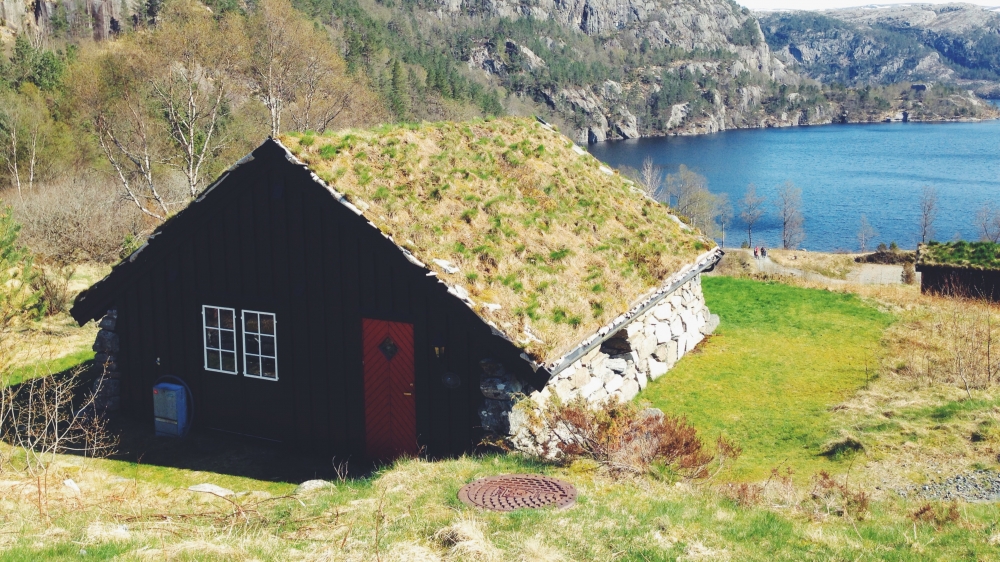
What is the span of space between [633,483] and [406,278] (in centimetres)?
489

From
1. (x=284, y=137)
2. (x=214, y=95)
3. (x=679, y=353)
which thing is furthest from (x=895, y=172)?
(x=284, y=137)

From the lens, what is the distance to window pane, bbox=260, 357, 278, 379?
14.0m

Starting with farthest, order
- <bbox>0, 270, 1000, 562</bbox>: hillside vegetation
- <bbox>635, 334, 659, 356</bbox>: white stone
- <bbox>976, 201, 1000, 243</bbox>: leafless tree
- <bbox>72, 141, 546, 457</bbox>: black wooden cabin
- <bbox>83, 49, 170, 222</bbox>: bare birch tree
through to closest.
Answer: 1. <bbox>976, 201, 1000, 243</bbox>: leafless tree
2. <bbox>83, 49, 170, 222</bbox>: bare birch tree
3. <bbox>635, 334, 659, 356</bbox>: white stone
4. <bbox>72, 141, 546, 457</bbox>: black wooden cabin
5. <bbox>0, 270, 1000, 562</bbox>: hillside vegetation

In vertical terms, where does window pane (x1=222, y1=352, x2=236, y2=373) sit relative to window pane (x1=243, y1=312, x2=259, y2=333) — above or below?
below

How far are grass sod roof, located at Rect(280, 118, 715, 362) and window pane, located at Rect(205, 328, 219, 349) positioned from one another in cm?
375

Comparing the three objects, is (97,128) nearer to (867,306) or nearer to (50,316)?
(50,316)

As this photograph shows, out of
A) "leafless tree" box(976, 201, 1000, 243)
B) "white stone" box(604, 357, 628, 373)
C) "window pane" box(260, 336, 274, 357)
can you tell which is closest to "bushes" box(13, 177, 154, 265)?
"window pane" box(260, 336, 274, 357)

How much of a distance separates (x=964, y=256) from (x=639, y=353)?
19857 mm

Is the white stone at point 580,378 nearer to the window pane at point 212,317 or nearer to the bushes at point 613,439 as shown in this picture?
the bushes at point 613,439

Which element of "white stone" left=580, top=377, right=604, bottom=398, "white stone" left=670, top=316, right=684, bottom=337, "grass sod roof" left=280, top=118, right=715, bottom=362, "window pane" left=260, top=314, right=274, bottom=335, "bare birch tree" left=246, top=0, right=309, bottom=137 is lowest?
"white stone" left=580, top=377, right=604, bottom=398

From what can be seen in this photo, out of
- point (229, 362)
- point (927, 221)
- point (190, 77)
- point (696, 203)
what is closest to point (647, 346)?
point (229, 362)

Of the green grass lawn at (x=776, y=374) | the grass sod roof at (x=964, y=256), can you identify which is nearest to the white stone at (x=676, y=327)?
the green grass lawn at (x=776, y=374)

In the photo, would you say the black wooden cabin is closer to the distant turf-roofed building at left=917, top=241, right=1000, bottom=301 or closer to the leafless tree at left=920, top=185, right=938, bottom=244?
the distant turf-roofed building at left=917, top=241, right=1000, bottom=301

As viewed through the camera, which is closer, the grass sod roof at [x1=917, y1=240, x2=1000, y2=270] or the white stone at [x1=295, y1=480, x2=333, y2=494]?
the white stone at [x1=295, y1=480, x2=333, y2=494]
